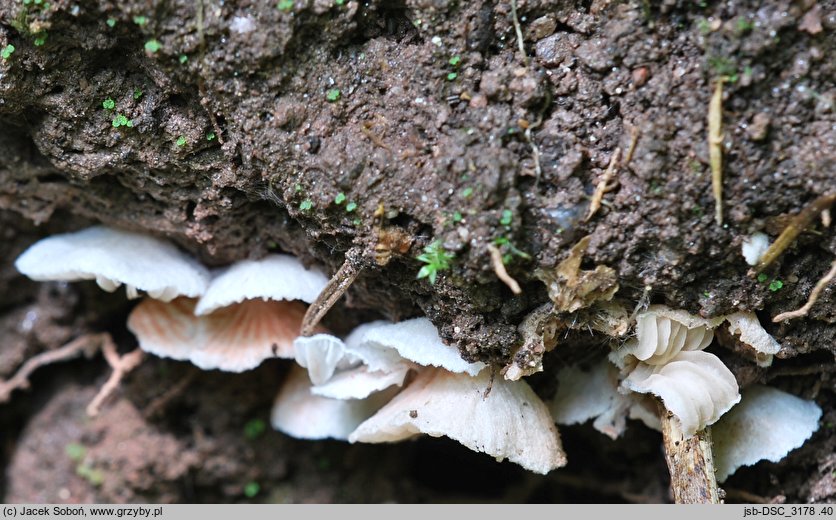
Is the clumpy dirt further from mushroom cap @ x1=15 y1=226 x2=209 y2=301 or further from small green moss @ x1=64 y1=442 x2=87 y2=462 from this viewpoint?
small green moss @ x1=64 y1=442 x2=87 y2=462

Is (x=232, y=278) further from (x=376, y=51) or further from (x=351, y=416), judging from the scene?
(x=376, y=51)

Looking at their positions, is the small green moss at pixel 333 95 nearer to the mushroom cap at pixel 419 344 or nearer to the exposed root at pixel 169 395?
the mushroom cap at pixel 419 344

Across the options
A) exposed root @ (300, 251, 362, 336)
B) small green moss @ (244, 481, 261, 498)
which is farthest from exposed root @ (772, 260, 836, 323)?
small green moss @ (244, 481, 261, 498)

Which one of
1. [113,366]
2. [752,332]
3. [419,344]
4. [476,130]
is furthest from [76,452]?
[752,332]

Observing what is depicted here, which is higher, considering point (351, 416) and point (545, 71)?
point (545, 71)

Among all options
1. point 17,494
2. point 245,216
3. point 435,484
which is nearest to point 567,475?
point 435,484

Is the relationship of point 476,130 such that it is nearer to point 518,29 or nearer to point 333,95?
point 518,29

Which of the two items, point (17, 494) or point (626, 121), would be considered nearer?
point (626, 121)
